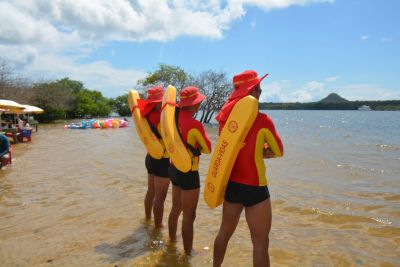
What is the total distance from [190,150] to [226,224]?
999 millimetres

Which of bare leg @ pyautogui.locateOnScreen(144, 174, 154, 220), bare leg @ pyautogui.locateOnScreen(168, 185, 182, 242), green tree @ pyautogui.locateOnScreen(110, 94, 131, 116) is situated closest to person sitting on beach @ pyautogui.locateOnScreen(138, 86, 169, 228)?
bare leg @ pyautogui.locateOnScreen(144, 174, 154, 220)

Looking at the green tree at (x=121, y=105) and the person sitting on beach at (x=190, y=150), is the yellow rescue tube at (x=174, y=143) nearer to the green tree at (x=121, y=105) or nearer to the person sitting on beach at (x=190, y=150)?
the person sitting on beach at (x=190, y=150)

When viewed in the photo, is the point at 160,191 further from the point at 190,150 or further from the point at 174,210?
the point at 190,150

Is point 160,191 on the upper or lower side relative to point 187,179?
lower

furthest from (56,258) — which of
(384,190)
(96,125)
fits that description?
(96,125)

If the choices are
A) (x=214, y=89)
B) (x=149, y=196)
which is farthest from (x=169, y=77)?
(x=149, y=196)

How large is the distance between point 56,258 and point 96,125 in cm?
3208

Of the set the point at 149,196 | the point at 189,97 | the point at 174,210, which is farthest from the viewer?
the point at 149,196

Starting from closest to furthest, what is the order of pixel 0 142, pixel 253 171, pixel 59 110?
pixel 253 171, pixel 0 142, pixel 59 110

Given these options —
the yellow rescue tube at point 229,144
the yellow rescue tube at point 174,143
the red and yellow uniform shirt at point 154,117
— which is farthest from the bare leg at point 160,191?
the yellow rescue tube at point 229,144

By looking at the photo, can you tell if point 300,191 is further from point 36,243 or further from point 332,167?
point 36,243

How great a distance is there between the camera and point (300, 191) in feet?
28.6

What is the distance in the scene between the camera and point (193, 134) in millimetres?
4117

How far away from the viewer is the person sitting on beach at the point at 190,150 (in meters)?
4.11
